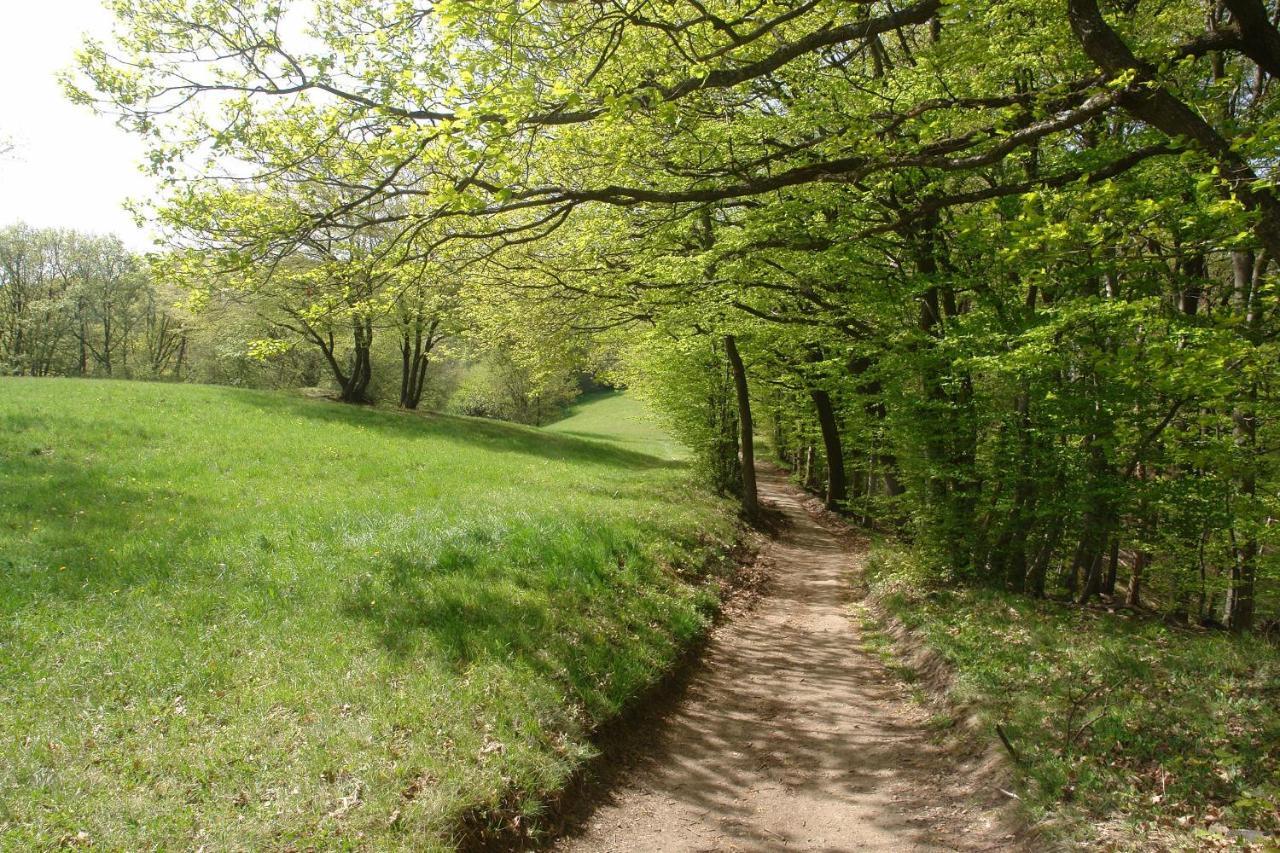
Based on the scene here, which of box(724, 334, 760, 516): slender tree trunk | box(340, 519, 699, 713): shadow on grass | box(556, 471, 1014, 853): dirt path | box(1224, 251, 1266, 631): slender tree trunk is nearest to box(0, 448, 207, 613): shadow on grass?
box(340, 519, 699, 713): shadow on grass

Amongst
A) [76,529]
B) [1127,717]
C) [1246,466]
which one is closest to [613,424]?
[76,529]

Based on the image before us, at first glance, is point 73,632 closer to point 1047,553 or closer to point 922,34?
point 1047,553

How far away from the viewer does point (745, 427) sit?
19.5 metres

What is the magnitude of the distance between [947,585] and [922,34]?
10.6 meters

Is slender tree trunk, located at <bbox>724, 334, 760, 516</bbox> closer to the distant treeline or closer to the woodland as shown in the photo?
the woodland

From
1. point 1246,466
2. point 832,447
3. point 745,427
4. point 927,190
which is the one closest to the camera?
point 1246,466

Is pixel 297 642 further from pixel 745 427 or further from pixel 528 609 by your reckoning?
pixel 745 427

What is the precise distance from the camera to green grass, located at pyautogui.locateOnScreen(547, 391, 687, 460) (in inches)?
1877

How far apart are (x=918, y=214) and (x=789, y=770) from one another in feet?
24.8

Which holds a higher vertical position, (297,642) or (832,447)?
(832,447)

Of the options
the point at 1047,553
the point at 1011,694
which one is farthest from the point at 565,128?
the point at 1047,553

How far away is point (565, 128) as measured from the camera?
8859 mm

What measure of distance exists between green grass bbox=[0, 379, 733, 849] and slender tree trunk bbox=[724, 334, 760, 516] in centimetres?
562

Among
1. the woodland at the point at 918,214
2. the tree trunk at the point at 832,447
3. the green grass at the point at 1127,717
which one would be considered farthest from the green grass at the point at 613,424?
the green grass at the point at 1127,717
